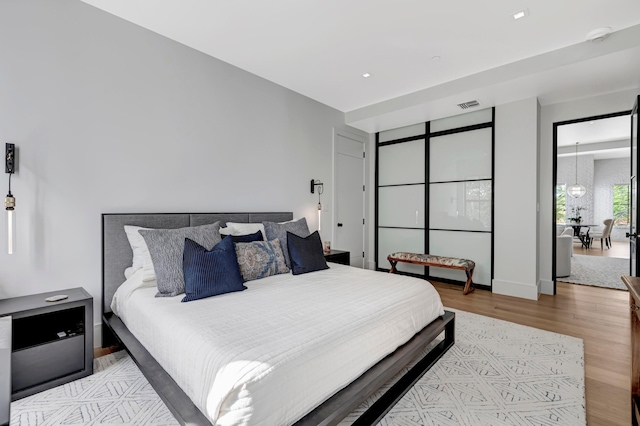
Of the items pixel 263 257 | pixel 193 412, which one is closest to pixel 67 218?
pixel 263 257

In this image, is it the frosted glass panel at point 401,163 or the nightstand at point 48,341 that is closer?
the nightstand at point 48,341

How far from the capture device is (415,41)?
2945 millimetres

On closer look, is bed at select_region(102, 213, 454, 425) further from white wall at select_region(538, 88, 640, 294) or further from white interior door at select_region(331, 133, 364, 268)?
white wall at select_region(538, 88, 640, 294)

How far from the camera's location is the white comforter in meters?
1.20

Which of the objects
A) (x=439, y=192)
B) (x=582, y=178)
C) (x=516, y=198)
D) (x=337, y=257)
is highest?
(x=582, y=178)

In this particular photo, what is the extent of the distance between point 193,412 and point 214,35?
2981 mm

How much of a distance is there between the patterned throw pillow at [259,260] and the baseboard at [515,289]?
3.06 metres

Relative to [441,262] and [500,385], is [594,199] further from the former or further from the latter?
[500,385]

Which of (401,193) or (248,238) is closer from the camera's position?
(248,238)

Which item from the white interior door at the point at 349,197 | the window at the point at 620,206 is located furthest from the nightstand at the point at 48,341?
the window at the point at 620,206

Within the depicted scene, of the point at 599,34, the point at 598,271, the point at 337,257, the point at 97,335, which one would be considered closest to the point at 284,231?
the point at 337,257

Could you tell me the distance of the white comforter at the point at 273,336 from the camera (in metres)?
1.20

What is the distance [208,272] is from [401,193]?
3.92m

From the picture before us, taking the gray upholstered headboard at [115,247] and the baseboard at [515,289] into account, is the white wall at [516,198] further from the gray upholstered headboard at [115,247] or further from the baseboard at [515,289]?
the gray upholstered headboard at [115,247]
